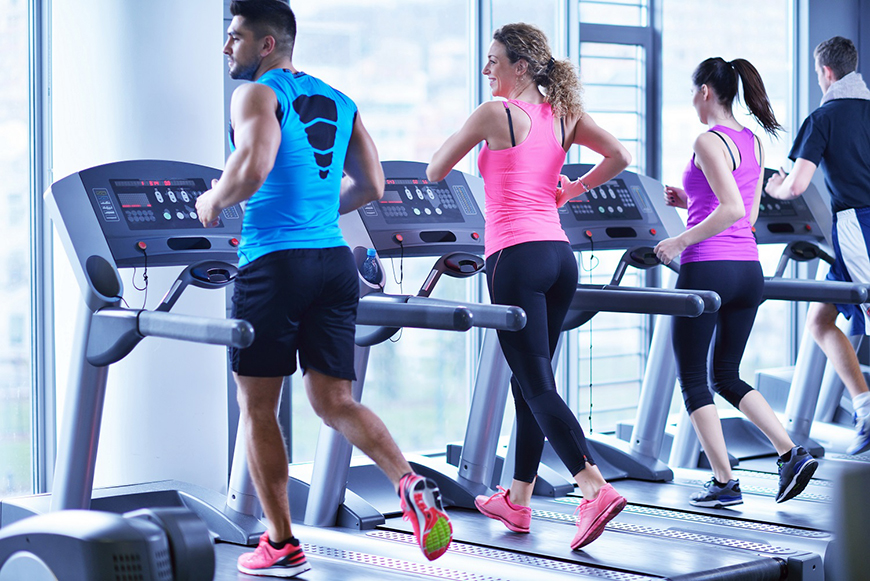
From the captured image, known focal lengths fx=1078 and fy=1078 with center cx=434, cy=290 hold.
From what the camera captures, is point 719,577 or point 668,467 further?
point 668,467

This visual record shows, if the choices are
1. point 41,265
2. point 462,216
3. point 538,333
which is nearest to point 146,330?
point 538,333

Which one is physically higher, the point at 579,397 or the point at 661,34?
the point at 661,34

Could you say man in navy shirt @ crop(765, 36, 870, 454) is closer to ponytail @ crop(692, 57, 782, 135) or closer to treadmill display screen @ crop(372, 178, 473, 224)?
ponytail @ crop(692, 57, 782, 135)

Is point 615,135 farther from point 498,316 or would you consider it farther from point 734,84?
point 498,316

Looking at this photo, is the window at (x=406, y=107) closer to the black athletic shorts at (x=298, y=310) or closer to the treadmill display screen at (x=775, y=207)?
A: the treadmill display screen at (x=775, y=207)

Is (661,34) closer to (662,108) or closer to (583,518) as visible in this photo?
(662,108)

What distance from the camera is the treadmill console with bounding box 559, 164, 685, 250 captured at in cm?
404

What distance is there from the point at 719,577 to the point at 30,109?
287 centimetres

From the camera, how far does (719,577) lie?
9.39 feet

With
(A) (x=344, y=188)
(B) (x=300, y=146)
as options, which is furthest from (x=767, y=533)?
(B) (x=300, y=146)

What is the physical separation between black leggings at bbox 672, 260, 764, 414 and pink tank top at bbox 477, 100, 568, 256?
0.76m

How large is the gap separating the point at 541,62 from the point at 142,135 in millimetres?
1389

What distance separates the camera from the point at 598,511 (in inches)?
120

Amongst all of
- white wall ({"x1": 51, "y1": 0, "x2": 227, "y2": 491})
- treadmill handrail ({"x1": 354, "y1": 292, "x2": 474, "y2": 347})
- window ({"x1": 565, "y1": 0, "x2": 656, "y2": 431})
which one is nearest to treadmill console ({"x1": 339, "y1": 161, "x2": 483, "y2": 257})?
treadmill handrail ({"x1": 354, "y1": 292, "x2": 474, "y2": 347})
